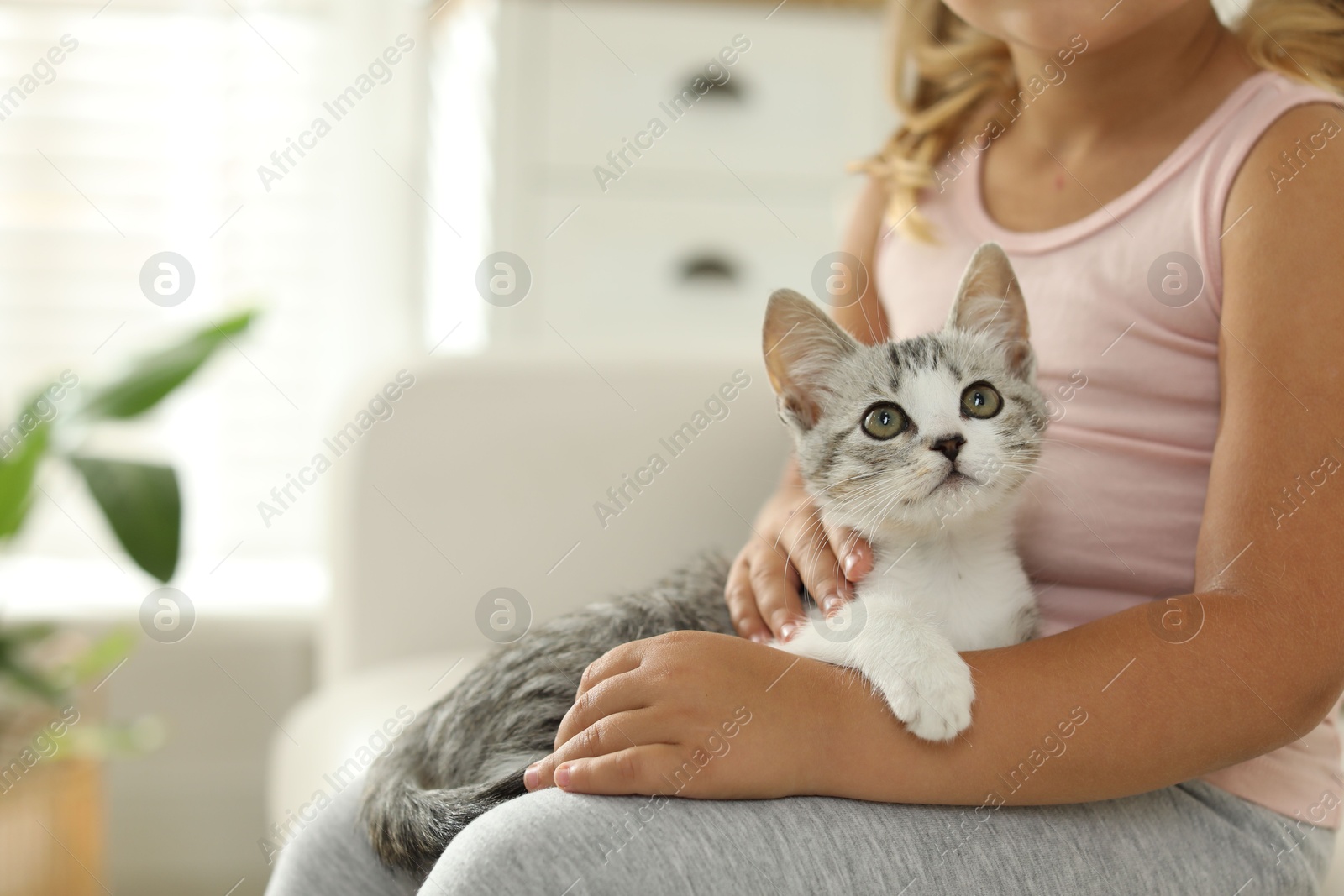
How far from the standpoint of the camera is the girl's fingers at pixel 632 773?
802 mm

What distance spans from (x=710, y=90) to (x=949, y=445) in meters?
1.82

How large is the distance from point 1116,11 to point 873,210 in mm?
474

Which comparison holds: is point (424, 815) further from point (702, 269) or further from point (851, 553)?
point (702, 269)

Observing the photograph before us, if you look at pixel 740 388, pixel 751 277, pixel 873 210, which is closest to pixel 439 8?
pixel 751 277

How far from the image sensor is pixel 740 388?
6.02 feet

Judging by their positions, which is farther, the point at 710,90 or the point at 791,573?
the point at 710,90

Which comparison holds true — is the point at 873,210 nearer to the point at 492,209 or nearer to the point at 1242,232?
the point at 1242,232

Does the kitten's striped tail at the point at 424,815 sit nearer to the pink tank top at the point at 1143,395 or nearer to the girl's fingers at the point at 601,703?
the girl's fingers at the point at 601,703

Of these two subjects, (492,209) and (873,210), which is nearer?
(873,210)

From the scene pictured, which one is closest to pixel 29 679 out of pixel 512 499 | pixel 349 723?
pixel 349 723

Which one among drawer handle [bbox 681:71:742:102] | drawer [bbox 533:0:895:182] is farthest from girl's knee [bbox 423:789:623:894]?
drawer handle [bbox 681:71:742:102]

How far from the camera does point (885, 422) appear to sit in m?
1.01

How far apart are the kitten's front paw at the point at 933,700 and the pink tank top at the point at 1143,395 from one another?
0.94 ft

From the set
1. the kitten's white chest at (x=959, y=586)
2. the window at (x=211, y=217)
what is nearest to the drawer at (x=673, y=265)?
the window at (x=211, y=217)
